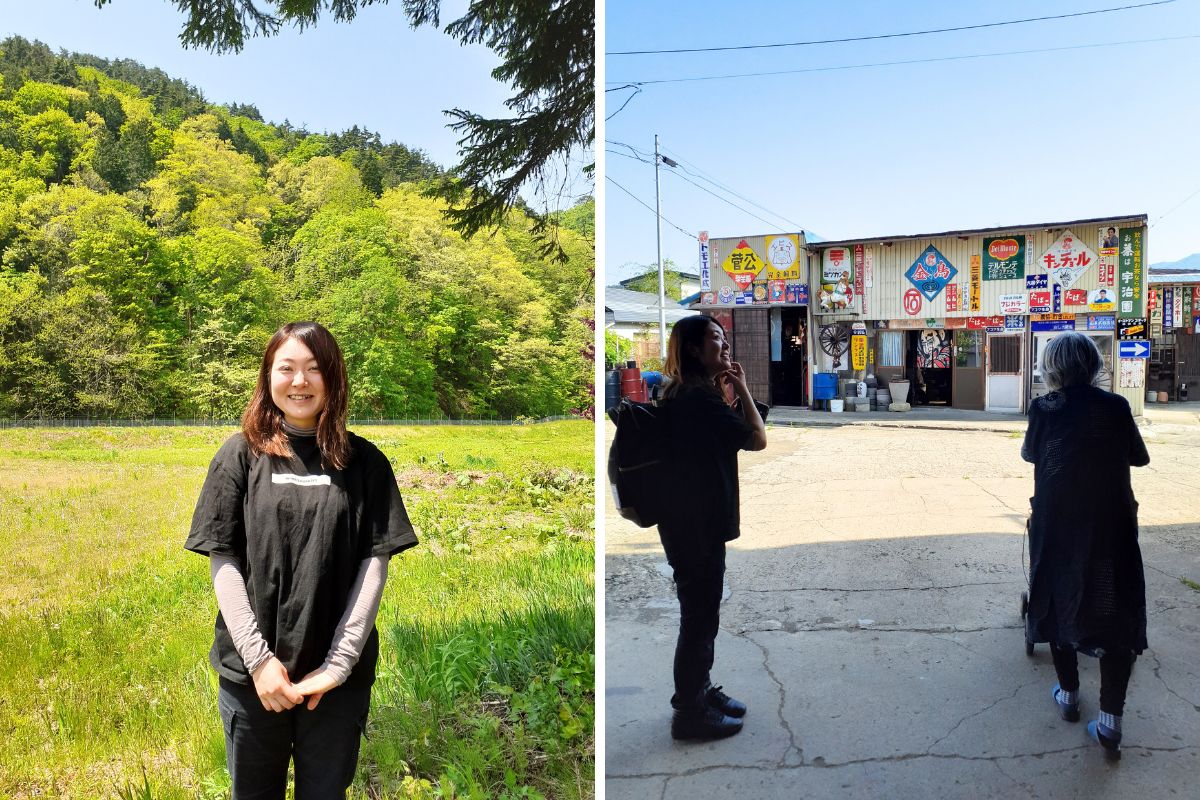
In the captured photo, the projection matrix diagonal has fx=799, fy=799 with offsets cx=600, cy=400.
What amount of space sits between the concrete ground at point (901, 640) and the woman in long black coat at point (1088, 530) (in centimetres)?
5

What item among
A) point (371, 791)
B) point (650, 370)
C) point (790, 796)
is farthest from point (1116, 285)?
point (371, 791)

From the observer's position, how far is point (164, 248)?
184 centimetres

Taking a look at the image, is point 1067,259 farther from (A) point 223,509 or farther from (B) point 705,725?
(A) point 223,509

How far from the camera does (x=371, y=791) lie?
1754mm

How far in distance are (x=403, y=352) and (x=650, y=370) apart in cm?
61

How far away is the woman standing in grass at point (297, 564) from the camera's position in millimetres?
1290

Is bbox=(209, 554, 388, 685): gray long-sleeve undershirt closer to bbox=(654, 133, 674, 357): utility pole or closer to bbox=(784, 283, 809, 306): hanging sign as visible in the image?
bbox=(654, 133, 674, 357): utility pole

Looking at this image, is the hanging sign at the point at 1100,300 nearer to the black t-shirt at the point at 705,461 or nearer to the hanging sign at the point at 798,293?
the hanging sign at the point at 798,293

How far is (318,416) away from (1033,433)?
1.31 meters

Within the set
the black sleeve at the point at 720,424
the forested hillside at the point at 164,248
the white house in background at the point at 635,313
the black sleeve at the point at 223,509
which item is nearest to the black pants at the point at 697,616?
the black sleeve at the point at 720,424

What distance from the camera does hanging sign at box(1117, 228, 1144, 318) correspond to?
4.67ft

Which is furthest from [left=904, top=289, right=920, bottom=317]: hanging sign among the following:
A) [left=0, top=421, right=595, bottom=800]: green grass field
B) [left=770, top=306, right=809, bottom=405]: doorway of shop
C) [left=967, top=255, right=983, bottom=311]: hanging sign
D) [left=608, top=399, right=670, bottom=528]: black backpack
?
[left=0, top=421, right=595, bottom=800]: green grass field

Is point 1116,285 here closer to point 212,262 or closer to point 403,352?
point 403,352

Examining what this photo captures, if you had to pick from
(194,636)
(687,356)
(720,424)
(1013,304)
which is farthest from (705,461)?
(194,636)
